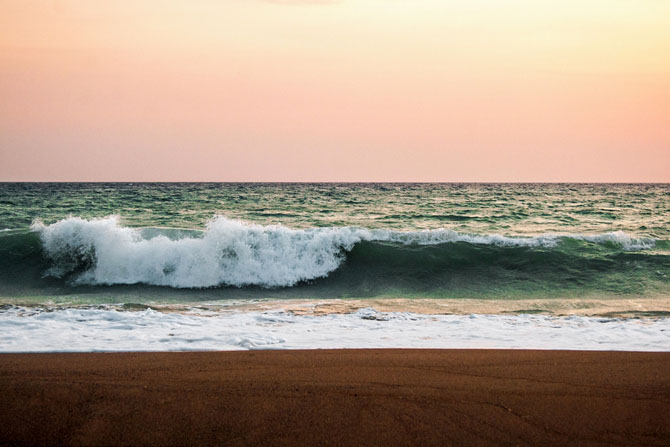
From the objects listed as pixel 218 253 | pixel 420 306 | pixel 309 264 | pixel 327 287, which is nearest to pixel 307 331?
pixel 420 306

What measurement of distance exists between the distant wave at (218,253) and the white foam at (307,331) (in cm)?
401

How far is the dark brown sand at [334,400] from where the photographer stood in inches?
120

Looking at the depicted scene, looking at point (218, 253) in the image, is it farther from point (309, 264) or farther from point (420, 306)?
point (420, 306)

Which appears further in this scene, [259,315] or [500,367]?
[259,315]

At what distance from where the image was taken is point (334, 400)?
139 inches

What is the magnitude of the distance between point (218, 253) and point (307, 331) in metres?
6.49

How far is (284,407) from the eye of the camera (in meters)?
3.40

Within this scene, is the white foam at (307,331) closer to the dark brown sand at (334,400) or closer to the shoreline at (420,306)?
the shoreline at (420,306)

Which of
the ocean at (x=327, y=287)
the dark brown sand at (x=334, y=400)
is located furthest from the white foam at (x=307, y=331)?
the dark brown sand at (x=334, y=400)

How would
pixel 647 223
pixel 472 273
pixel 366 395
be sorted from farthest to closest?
pixel 647 223 → pixel 472 273 → pixel 366 395

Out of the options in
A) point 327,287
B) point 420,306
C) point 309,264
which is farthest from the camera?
point 309,264

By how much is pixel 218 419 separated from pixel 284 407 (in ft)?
1.38

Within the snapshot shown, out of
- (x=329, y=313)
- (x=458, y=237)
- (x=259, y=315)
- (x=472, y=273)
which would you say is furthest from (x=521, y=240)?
(x=259, y=315)

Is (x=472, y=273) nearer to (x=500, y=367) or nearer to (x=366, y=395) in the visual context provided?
(x=500, y=367)
